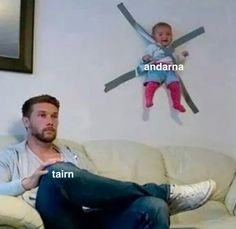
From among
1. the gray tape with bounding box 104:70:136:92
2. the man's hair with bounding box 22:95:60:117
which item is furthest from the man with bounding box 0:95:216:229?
the gray tape with bounding box 104:70:136:92

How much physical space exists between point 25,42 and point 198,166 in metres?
1.18

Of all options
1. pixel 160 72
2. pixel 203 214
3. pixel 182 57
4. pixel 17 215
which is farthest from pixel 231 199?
pixel 17 215

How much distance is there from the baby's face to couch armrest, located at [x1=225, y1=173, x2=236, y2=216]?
95cm

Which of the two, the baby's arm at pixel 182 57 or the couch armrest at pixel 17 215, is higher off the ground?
the baby's arm at pixel 182 57

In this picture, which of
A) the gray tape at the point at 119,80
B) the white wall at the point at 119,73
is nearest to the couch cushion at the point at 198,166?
the white wall at the point at 119,73

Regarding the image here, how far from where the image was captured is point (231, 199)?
2.36m

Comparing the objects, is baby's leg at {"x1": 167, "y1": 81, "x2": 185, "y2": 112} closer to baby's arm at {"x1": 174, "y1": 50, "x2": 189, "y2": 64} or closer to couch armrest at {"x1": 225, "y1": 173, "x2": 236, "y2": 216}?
baby's arm at {"x1": 174, "y1": 50, "x2": 189, "y2": 64}

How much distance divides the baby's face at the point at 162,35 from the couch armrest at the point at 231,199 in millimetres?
953

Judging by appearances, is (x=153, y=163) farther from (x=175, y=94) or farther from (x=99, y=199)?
(x=99, y=199)

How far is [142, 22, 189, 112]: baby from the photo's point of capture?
275 centimetres

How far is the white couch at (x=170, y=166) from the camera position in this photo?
2297 mm

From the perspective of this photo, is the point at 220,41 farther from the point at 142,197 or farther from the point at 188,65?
the point at 142,197

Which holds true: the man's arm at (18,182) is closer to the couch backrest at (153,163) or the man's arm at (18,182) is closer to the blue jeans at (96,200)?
the blue jeans at (96,200)

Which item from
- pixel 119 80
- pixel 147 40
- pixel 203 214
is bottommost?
pixel 203 214
